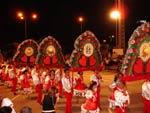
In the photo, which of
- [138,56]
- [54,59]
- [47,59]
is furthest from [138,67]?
[47,59]

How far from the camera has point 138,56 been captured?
31.8 feet

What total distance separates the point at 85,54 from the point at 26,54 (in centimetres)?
551

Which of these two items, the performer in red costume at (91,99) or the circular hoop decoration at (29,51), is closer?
the performer in red costume at (91,99)

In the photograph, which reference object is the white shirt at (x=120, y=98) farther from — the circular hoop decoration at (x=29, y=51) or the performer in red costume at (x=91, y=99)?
the circular hoop decoration at (x=29, y=51)

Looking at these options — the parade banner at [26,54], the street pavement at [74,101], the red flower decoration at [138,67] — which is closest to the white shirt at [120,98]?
the red flower decoration at [138,67]

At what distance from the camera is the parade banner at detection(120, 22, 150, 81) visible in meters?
9.55

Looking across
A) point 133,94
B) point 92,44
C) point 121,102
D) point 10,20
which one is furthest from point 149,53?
point 10,20

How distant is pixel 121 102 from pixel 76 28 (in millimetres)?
54073

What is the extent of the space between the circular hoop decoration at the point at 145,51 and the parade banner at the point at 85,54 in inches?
150

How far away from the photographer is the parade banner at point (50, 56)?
16.2 m

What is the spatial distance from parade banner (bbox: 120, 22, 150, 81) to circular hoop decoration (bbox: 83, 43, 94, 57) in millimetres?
3814

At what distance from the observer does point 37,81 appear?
16.1 meters

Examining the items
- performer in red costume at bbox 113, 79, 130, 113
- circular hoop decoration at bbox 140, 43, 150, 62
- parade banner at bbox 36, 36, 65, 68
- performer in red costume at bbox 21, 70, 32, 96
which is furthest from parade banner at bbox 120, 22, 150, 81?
performer in red costume at bbox 21, 70, 32, 96

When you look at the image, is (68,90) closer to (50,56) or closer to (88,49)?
(88,49)
